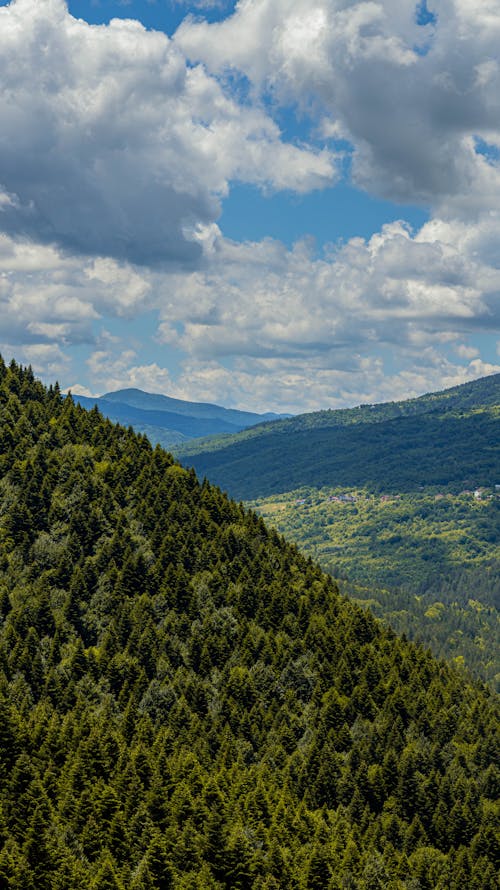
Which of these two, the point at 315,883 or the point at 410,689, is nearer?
the point at 315,883

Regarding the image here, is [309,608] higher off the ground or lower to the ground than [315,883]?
higher

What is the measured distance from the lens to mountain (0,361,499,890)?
93750 mm

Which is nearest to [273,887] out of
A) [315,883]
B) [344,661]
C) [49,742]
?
[315,883]

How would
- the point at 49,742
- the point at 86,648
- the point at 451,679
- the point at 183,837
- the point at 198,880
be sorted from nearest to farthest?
the point at 198,880, the point at 183,837, the point at 49,742, the point at 86,648, the point at 451,679

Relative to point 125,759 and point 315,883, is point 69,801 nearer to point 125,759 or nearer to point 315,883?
point 125,759

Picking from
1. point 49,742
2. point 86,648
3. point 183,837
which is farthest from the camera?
point 86,648

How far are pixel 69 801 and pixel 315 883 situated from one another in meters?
32.8

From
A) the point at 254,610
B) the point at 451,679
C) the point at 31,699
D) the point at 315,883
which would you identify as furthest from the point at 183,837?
the point at 451,679

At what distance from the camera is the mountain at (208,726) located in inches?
3691

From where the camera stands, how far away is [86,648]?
534ft

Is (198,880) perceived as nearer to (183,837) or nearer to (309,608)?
(183,837)

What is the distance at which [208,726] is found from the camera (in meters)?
144

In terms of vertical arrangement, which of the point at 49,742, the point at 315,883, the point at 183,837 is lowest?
the point at 315,883

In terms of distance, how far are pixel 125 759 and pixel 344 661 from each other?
214 ft
